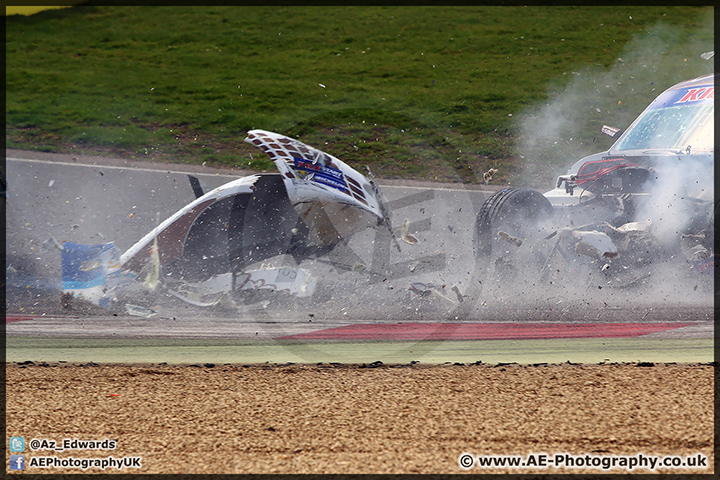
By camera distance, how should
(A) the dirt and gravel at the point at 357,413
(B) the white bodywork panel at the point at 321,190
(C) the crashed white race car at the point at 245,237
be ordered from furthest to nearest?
(C) the crashed white race car at the point at 245,237 → (B) the white bodywork panel at the point at 321,190 → (A) the dirt and gravel at the point at 357,413

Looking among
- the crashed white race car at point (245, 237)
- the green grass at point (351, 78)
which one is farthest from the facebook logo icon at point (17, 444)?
the green grass at point (351, 78)

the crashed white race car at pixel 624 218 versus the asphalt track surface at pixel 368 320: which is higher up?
the crashed white race car at pixel 624 218

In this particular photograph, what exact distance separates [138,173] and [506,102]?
698cm

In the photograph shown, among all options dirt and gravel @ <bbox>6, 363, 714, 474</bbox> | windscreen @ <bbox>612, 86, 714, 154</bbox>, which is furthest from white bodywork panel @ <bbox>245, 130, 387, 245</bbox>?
windscreen @ <bbox>612, 86, 714, 154</bbox>

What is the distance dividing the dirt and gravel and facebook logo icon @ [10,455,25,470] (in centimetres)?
5

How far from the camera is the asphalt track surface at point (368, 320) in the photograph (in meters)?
4.58

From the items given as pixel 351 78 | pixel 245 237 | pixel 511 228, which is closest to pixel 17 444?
pixel 245 237

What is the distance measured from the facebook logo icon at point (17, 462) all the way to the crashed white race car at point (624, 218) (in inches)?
161

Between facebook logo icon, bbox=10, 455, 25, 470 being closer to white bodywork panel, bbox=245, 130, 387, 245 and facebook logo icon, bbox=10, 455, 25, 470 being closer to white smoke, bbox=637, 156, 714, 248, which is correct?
white bodywork panel, bbox=245, 130, 387, 245

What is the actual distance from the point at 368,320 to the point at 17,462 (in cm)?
301

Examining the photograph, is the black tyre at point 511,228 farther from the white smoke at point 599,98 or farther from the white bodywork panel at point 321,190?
the white smoke at point 599,98

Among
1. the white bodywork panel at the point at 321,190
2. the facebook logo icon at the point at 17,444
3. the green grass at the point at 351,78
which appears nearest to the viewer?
the facebook logo icon at the point at 17,444

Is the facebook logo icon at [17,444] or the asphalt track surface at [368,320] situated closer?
the facebook logo icon at [17,444]

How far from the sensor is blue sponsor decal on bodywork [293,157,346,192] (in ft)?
16.9
